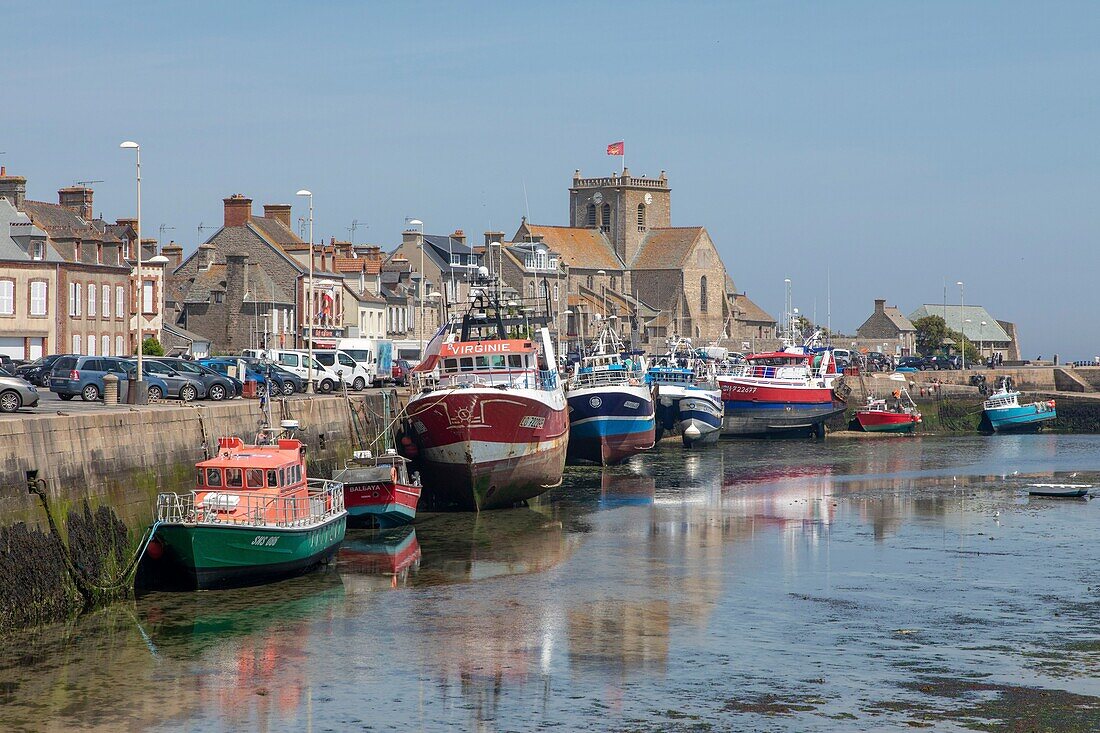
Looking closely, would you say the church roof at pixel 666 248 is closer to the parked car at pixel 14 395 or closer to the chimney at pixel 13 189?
the chimney at pixel 13 189

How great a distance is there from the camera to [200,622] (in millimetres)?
25422

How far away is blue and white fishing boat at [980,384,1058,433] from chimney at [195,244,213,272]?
1723 inches

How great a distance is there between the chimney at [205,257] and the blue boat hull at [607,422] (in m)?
31.4

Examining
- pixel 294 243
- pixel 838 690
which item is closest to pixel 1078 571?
pixel 838 690

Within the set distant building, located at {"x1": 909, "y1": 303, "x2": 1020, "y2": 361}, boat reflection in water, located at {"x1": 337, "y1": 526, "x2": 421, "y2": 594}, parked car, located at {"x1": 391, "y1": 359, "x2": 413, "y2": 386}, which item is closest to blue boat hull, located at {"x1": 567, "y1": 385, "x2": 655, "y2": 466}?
parked car, located at {"x1": 391, "y1": 359, "x2": 413, "y2": 386}

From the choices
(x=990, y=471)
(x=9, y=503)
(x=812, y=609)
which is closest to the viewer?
(x=9, y=503)

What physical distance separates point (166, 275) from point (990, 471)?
4572cm

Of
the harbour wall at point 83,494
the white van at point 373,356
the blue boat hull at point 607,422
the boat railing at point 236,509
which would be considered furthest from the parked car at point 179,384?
the blue boat hull at point 607,422

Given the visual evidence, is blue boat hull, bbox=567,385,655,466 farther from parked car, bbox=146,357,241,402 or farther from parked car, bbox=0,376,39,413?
parked car, bbox=0,376,39,413

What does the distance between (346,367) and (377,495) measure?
17.4 meters

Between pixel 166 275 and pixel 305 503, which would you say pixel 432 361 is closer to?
pixel 305 503

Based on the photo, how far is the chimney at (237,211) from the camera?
80750 millimetres

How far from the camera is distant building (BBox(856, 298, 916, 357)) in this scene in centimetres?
13925

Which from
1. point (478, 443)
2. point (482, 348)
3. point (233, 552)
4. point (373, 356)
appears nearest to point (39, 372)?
point (373, 356)
